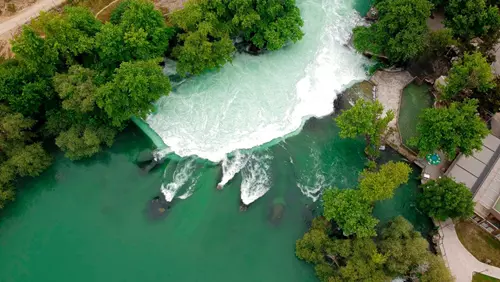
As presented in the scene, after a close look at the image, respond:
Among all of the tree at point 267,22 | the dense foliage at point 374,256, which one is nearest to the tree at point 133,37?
the tree at point 267,22

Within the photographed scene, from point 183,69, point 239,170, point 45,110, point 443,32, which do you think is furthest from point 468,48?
point 45,110

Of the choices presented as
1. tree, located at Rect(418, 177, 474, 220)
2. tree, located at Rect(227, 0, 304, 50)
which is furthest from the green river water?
tree, located at Rect(227, 0, 304, 50)

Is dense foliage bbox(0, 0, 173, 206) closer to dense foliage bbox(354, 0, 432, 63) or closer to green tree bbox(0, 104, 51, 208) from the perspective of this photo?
green tree bbox(0, 104, 51, 208)

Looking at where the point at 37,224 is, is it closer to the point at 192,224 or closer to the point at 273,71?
the point at 192,224

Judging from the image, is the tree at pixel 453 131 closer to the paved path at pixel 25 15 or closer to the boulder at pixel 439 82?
the boulder at pixel 439 82

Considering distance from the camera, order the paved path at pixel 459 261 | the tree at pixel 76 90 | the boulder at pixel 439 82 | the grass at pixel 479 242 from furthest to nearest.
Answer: the boulder at pixel 439 82
the tree at pixel 76 90
the grass at pixel 479 242
the paved path at pixel 459 261

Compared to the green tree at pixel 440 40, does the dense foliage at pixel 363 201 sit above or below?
below

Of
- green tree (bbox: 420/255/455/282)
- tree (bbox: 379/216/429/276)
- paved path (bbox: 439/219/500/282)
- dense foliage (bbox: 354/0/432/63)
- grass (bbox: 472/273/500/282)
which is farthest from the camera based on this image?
dense foliage (bbox: 354/0/432/63)
